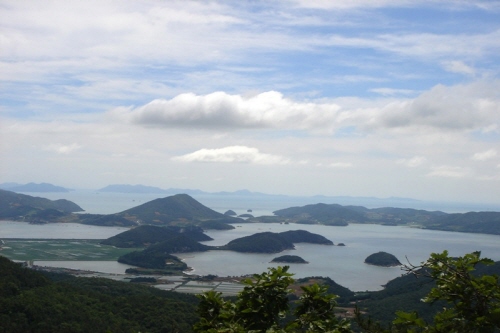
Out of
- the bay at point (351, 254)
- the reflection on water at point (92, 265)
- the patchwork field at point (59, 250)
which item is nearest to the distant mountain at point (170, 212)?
the bay at point (351, 254)

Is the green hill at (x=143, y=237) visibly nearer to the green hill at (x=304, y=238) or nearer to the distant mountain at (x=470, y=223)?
the green hill at (x=304, y=238)

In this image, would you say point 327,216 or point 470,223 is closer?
point 470,223

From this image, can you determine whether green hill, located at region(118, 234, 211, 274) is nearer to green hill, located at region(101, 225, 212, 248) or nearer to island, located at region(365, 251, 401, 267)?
green hill, located at region(101, 225, 212, 248)

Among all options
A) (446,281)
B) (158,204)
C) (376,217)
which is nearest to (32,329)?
(446,281)

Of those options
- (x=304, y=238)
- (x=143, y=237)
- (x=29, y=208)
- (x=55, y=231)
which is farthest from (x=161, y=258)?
(x=29, y=208)

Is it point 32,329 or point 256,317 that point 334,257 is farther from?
point 256,317

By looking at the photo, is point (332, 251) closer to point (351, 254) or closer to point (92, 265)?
point (351, 254)
